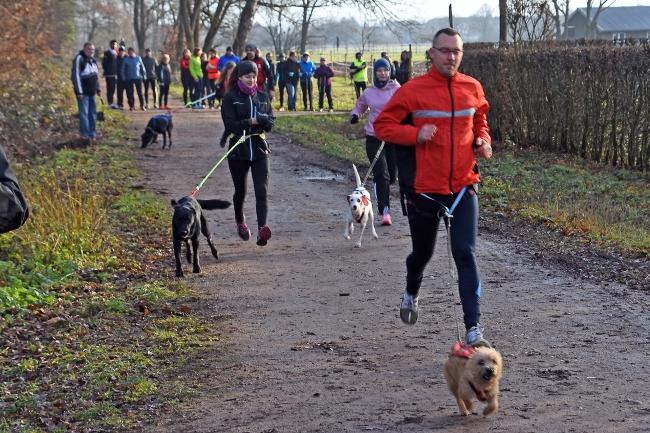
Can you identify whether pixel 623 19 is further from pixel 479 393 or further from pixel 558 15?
pixel 479 393

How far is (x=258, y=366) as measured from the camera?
5836mm

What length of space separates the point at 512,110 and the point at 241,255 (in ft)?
36.7

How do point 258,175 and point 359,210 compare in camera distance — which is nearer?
point 258,175

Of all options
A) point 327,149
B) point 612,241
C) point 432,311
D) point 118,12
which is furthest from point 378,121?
point 118,12

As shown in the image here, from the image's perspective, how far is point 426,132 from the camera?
5.18 meters

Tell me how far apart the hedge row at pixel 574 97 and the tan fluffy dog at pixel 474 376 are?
11.5m

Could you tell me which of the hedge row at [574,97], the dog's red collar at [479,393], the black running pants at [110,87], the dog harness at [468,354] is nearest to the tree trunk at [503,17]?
the hedge row at [574,97]

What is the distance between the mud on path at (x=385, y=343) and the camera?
4797mm

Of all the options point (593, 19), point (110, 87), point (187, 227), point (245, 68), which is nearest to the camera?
point (187, 227)

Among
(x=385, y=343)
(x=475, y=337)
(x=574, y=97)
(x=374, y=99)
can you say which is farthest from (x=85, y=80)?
(x=475, y=337)

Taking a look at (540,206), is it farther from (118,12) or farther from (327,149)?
(118,12)

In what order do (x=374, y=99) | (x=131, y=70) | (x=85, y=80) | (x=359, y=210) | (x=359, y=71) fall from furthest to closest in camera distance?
(x=359, y=71) → (x=131, y=70) → (x=85, y=80) → (x=374, y=99) → (x=359, y=210)

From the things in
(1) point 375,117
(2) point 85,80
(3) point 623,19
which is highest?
(3) point 623,19

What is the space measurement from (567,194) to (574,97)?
165 inches
